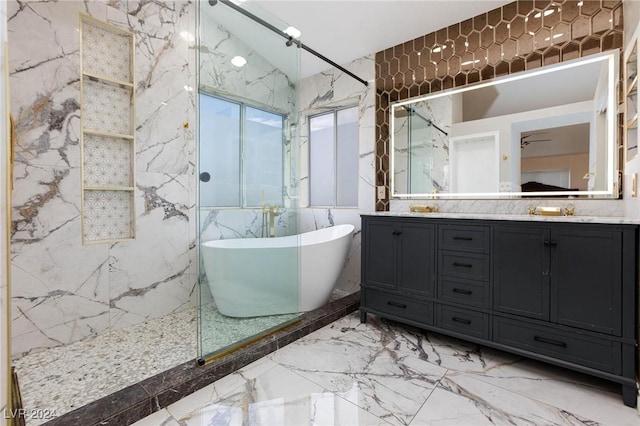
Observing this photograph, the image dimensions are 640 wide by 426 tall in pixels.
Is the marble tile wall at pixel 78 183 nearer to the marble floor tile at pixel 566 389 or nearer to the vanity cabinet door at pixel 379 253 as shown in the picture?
the vanity cabinet door at pixel 379 253

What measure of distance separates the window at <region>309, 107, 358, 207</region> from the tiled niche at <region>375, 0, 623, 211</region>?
1.49 ft

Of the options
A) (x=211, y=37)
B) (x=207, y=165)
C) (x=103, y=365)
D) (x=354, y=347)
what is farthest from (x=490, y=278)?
(x=103, y=365)

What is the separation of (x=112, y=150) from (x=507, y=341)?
317cm

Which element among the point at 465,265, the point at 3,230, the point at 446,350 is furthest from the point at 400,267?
the point at 3,230

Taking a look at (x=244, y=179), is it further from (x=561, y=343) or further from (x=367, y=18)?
(x=561, y=343)

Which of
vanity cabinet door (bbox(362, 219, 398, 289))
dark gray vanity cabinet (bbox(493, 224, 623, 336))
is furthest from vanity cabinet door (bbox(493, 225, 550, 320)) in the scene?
vanity cabinet door (bbox(362, 219, 398, 289))

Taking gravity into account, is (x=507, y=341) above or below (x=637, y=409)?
above

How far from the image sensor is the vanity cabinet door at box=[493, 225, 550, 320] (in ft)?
6.04

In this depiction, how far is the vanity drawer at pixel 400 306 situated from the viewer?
7.54ft

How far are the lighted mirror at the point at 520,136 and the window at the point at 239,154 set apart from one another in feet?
4.42

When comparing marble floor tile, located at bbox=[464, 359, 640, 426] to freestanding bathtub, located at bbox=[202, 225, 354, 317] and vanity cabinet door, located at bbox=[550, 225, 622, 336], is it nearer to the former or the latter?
vanity cabinet door, located at bbox=[550, 225, 622, 336]

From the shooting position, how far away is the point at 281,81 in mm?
2512

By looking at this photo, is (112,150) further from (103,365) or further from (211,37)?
(103,365)

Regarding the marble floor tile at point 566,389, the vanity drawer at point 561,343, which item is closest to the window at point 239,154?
the vanity drawer at point 561,343
